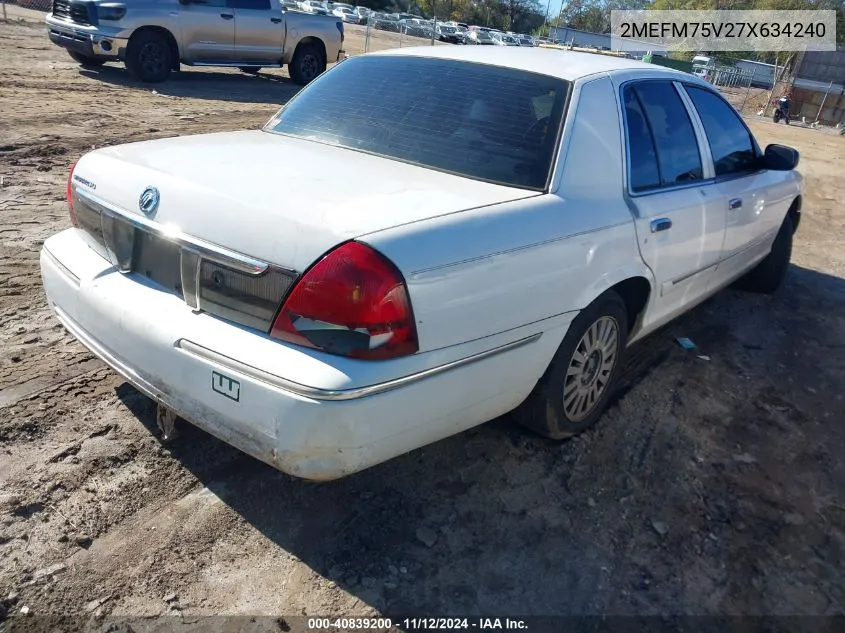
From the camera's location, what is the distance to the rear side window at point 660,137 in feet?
11.2

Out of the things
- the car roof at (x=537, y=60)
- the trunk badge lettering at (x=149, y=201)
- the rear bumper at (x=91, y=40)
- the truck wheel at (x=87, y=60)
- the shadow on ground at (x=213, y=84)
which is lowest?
the shadow on ground at (x=213, y=84)

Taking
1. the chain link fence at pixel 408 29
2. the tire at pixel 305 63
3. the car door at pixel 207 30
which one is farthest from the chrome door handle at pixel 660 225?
the chain link fence at pixel 408 29

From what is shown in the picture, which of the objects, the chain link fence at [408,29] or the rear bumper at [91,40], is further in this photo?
the chain link fence at [408,29]

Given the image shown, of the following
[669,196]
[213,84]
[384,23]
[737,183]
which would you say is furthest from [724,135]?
[384,23]

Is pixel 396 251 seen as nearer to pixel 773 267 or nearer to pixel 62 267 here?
pixel 62 267

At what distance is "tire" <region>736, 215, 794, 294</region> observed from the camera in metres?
5.59

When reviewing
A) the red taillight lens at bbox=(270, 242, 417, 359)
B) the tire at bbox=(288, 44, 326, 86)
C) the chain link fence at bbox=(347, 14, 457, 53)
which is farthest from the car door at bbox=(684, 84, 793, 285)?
the chain link fence at bbox=(347, 14, 457, 53)

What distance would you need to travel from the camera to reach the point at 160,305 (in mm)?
2490

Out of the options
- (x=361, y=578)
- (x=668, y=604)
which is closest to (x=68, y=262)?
(x=361, y=578)

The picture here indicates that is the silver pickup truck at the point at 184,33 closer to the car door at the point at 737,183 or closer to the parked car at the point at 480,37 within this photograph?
the car door at the point at 737,183

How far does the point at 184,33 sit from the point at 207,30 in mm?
485

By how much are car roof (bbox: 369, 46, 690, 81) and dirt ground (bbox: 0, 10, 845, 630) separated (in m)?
1.69

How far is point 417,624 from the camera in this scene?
230 cm

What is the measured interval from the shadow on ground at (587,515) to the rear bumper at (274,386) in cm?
43
